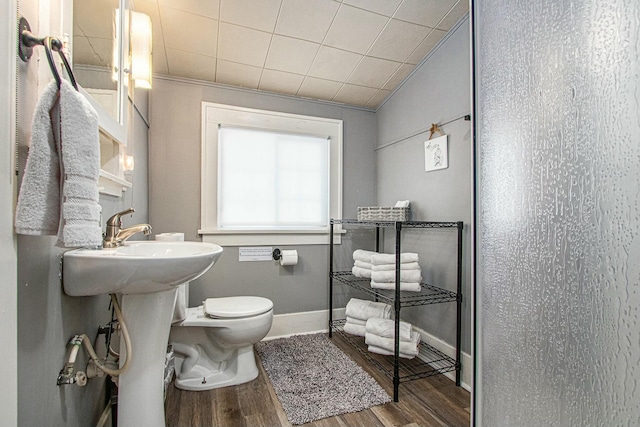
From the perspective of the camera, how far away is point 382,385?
1622mm

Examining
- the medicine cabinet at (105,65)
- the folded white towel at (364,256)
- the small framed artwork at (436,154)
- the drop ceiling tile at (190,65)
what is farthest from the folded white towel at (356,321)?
the drop ceiling tile at (190,65)

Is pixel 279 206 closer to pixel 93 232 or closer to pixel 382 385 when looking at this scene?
pixel 382 385

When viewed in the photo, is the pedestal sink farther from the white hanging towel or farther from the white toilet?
the white toilet

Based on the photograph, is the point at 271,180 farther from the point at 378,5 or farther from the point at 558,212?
the point at 558,212

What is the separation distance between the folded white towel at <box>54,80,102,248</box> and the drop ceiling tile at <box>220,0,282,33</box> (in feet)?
3.78

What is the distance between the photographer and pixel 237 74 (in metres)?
2.03

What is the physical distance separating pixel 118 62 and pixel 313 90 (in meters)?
1.35

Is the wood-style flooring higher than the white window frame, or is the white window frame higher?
the white window frame

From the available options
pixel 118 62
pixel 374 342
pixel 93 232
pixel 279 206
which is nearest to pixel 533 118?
pixel 93 232

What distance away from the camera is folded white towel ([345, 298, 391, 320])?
198 centimetres

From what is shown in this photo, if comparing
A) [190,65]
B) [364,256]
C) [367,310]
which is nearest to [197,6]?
[190,65]

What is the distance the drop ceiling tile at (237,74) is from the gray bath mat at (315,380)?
1.94 meters

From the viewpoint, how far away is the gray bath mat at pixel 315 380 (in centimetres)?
142

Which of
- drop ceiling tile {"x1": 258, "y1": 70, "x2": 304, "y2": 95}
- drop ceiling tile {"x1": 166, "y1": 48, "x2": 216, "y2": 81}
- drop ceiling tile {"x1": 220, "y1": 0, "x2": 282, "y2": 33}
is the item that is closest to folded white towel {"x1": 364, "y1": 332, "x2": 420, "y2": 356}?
drop ceiling tile {"x1": 258, "y1": 70, "x2": 304, "y2": 95}
